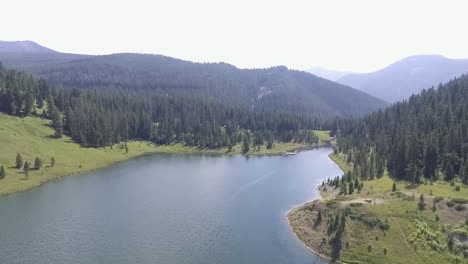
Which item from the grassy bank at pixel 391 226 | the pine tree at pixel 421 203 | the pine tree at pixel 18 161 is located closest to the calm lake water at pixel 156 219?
the grassy bank at pixel 391 226

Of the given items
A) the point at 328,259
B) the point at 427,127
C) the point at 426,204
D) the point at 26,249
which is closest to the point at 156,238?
the point at 26,249

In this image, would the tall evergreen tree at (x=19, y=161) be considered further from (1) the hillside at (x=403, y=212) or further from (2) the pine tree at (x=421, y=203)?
(2) the pine tree at (x=421, y=203)

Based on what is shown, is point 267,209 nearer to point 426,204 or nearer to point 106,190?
point 426,204

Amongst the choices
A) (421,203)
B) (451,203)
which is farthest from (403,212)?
(451,203)

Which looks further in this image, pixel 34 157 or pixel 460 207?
pixel 34 157

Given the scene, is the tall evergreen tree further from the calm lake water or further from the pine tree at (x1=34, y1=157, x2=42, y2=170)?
the calm lake water

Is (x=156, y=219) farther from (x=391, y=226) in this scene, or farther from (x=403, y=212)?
(x=403, y=212)

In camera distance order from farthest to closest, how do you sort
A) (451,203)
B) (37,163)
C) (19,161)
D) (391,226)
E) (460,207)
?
(37,163) → (19,161) → (451,203) → (460,207) → (391,226)

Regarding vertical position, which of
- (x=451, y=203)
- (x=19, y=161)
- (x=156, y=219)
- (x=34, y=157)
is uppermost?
(x=19, y=161)
